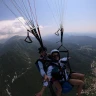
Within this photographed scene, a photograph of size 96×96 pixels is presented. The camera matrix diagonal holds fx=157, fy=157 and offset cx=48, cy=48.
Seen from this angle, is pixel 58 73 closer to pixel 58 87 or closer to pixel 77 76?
pixel 58 87

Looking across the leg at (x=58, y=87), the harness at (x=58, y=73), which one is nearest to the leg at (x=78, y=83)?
the harness at (x=58, y=73)

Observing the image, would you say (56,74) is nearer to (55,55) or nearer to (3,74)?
(55,55)

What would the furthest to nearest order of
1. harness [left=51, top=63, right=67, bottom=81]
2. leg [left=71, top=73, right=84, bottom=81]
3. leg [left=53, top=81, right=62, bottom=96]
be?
leg [left=71, top=73, right=84, bottom=81] → harness [left=51, top=63, right=67, bottom=81] → leg [left=53, top=81, right=62, bottom=96]

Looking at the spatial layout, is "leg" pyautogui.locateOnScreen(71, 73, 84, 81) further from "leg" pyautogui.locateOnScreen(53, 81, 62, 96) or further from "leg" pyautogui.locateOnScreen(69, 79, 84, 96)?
"leg" pyautogui.locateOnScreen(53, 81, 62, 96)

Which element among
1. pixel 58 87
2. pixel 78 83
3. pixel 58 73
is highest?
pixel 58 73

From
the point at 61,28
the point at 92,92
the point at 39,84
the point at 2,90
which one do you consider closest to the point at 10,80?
the point at 2,90

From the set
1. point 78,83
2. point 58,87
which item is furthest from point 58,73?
point 78,83

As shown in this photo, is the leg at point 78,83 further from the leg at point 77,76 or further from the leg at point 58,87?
the leg at point 58,87

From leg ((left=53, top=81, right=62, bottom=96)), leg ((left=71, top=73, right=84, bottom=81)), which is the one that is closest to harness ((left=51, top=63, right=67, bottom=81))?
leg ((left=53, top=81, right=62, bottom=96))

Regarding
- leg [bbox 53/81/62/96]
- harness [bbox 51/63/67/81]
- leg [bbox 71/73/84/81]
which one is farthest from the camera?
leg [bbox 71/73/84/81]

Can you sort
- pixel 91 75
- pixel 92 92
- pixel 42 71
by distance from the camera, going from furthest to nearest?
pixel 91 75
pixel 92 92
pixel 42 71

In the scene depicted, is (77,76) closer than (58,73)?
No
